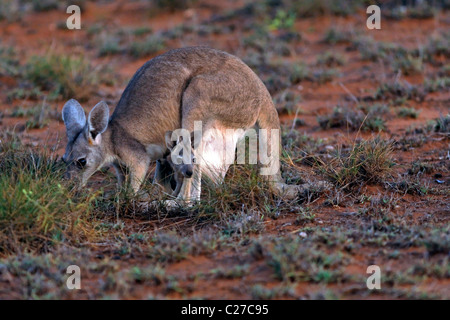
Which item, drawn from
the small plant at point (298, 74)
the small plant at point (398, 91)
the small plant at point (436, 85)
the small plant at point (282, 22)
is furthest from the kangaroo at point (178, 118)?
the small plant at point (282, 22)

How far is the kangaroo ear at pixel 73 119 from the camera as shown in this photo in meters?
5.63

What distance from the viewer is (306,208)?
5184mm

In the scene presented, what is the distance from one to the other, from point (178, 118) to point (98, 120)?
2.30 ft

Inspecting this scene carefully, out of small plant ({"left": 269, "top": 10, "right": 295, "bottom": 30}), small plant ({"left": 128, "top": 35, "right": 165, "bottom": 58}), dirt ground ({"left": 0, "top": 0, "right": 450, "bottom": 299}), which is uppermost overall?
small plant ({"left": 269, "top": 10, "right": 295, "bottom": 30})

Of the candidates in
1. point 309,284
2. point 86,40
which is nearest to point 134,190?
point 309,284

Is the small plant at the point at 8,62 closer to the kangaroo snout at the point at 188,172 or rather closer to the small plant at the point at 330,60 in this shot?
the small plant at the point at 330,60

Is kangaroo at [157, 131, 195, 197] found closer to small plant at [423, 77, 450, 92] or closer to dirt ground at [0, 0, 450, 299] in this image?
dirt ground at [0, 0, 450, 299]

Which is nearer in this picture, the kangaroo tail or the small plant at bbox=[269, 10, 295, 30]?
the kangaroo tail

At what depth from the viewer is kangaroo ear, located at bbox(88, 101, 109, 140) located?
5426 mm

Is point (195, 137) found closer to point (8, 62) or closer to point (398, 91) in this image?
point (398, 91)

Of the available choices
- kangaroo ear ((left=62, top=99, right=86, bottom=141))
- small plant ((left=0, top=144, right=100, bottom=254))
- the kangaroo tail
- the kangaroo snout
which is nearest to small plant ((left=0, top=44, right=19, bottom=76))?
kangaroo ear ((left=62, top=99, right=86, bottom=141))

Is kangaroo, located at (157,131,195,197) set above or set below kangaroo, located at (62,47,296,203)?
below

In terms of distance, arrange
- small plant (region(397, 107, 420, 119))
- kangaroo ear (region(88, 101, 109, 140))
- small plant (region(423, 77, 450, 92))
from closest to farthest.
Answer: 1. kangaroo ear (region(88, 101, 109, 140))
2. small plant (region(397, 107, 420, 119))
3. small plant (region(423, 77, 450, 92))

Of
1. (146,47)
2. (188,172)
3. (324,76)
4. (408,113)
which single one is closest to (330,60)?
(324,76)
